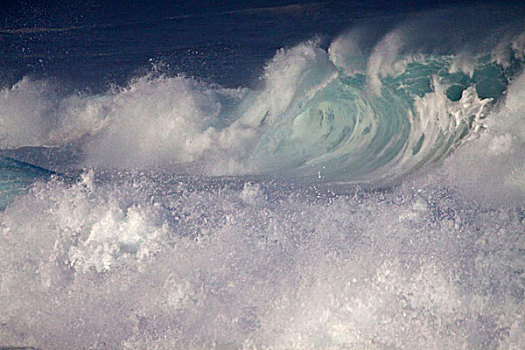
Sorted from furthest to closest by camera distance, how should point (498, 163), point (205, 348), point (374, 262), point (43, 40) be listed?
point (43, 40), point (498, 163), point (374, 262), point (205, 348)

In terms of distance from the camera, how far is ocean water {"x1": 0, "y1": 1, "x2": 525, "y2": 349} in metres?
2.20

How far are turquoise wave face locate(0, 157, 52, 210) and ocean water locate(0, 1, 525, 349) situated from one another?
20 millimetres

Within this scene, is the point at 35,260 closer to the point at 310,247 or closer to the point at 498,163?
the point at 310,247

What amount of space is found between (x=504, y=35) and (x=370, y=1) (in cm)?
159

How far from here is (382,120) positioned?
13.4 ft

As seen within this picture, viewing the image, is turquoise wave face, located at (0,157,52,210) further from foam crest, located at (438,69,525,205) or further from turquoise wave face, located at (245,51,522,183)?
foam crest, located at (438,69,525,205)

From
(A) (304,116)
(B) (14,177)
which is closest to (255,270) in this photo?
(B) (14,177)

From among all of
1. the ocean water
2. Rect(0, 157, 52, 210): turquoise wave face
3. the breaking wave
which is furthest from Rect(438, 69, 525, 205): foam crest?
Rect(0, 157, 52, 210): turquoise wave face

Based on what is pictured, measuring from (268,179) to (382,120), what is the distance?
1.19 meters

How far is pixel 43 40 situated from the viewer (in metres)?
5.68

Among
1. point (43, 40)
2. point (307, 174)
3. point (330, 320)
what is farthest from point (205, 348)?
point (43, 40)

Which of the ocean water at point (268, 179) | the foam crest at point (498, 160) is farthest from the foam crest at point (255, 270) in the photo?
the foam crest at point (498, 160)

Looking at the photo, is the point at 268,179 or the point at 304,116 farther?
the point at 304,116

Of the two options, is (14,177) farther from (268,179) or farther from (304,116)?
(304,116)
